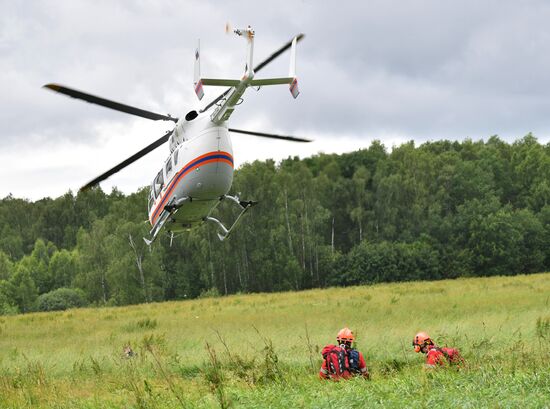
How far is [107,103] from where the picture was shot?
1569 centimetres

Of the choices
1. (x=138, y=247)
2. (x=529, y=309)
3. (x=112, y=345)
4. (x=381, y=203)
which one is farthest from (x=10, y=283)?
(x=529, y=309)

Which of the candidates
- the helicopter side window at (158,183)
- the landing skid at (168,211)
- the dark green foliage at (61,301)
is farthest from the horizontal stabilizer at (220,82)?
the dark green foliage at (61,301)

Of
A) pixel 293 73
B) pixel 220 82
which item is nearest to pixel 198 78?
pixel 220 82

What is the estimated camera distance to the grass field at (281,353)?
793 centimetres

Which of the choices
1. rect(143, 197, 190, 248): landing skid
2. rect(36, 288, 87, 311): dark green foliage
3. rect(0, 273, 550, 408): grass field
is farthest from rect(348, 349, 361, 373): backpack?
rect(36, 288, 87, 311): dark green foliage

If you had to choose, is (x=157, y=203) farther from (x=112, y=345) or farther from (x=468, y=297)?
(x=468, y=297)

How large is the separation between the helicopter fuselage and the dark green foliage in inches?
1695

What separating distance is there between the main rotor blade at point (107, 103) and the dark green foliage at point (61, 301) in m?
43.6

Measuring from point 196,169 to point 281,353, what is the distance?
193 inches

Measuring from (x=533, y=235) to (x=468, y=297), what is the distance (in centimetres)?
3887

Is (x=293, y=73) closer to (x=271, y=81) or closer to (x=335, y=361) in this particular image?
(x=271, y=81)

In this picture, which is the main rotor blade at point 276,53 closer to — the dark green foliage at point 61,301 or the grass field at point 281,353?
the grass field at point 281,353

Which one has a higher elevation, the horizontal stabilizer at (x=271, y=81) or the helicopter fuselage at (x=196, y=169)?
the horizontal stabilizer at (x=271, y=81)

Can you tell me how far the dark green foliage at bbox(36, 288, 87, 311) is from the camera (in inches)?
2267
